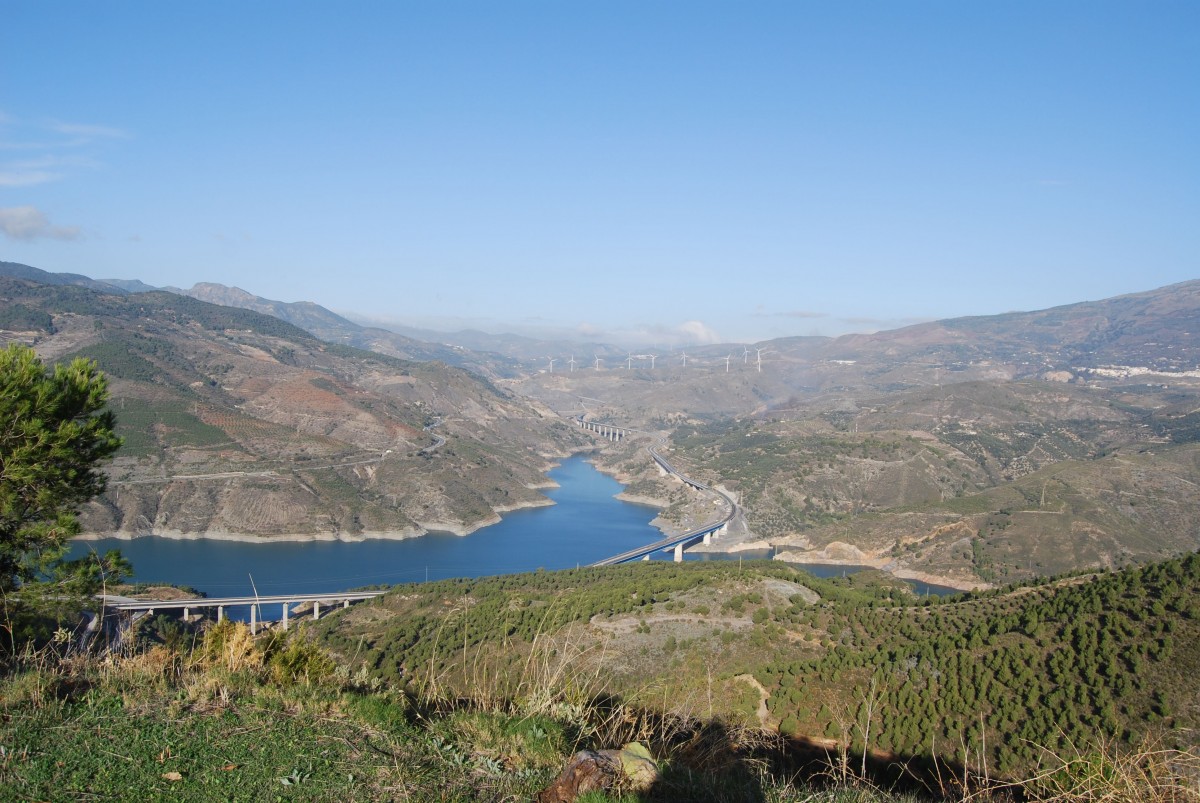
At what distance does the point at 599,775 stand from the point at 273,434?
72119 mm

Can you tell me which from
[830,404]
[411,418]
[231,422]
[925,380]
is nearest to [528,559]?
[231,422]

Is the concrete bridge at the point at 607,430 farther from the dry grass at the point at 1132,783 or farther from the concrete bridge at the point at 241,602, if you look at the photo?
the dry grass at the point at 1132,783

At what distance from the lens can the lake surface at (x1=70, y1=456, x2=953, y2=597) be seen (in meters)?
48.2

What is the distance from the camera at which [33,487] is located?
948cm

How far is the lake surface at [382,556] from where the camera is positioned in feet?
158

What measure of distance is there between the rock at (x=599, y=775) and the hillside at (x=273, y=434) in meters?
59.0

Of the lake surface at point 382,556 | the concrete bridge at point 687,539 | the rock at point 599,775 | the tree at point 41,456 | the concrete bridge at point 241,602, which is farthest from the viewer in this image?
the concrete bridge at point 687,539

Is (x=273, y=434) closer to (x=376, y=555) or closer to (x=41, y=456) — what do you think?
(x=376, y=555)

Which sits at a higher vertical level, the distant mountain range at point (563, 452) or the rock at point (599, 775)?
the rock at point (599, 775)

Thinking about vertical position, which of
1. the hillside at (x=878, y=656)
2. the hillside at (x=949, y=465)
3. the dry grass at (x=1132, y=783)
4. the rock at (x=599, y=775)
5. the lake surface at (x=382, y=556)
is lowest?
the lake surface at (x=382, y=556)

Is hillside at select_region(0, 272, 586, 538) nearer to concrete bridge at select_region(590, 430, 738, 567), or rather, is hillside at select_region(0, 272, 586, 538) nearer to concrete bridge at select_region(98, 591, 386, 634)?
concrete bridge at select_region(98, 591, 386, 634)

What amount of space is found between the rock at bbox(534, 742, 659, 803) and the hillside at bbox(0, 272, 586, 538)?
59.0 m

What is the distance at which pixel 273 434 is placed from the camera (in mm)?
68938

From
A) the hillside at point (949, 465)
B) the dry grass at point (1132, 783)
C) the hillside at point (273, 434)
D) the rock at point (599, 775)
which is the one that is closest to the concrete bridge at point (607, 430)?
the hillside at point (949, 465)
